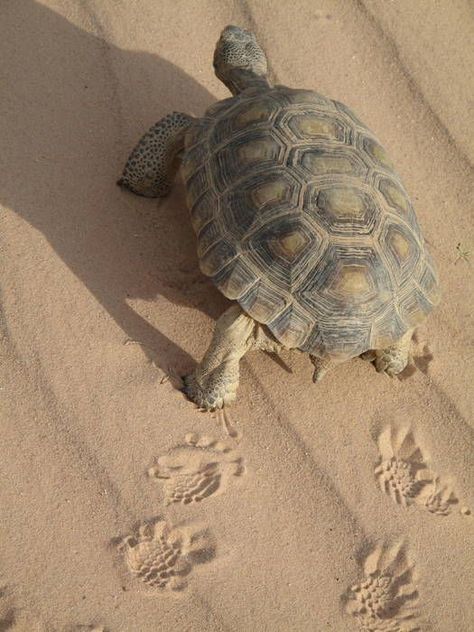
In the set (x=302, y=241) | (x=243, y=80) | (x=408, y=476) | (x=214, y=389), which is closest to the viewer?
(x=302, y=241)

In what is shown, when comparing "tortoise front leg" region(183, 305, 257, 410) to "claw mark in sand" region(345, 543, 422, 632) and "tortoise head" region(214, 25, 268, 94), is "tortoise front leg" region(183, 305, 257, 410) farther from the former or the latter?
"tortoise head" region(214, 25, 268, 94)

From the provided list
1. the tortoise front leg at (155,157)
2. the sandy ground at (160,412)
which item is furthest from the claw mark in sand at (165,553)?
the tortoise front leg at (155,157)

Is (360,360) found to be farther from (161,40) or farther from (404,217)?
(161,40)

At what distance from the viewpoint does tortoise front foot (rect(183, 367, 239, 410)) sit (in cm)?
359

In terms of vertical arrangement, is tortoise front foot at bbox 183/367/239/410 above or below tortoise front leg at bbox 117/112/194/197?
below

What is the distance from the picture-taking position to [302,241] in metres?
3.43

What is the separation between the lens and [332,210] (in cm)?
346

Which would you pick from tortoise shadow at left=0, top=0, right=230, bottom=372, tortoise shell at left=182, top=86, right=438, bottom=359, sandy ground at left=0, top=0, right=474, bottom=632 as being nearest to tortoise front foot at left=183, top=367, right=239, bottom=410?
sandy ground at left=0, top=0, right=474, bottom=632

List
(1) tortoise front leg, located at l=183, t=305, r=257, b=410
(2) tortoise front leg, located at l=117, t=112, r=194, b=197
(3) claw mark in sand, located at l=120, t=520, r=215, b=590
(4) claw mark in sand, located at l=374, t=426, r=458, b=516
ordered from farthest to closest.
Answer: (2) tortoise front leg, located at l=117, t=112, r=194, b=197 < (4) claw mark in sand, located at l=374, t=426, r=458, b=516 < (1) tortoise front leg, located at l=183, t=305, r=257, b=410 < (3) claw mark in sand, located at l=120, t=520, r=215, b=590

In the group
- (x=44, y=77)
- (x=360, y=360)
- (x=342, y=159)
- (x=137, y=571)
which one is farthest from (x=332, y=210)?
(x=44, y=77)

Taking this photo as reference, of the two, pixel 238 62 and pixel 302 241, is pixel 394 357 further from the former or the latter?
pixel 238 62

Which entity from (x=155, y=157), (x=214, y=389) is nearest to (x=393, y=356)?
(x=214, y=389)

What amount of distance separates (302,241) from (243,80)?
5.52 ft

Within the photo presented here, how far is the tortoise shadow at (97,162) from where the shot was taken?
397 cm
